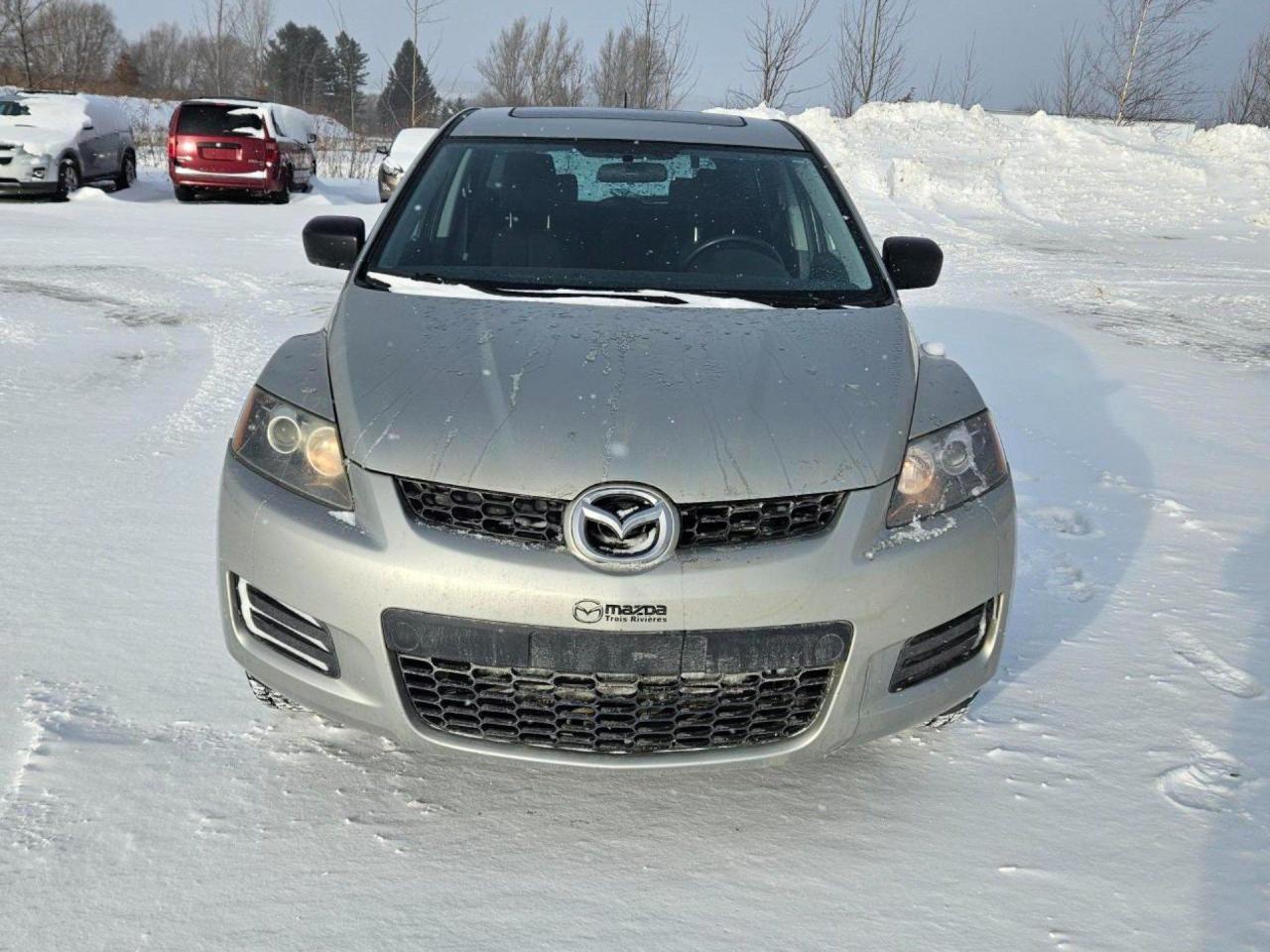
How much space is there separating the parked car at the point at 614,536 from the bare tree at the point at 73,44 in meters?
32.1

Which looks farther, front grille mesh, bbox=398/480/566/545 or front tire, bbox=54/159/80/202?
front tire, bbox=54/159/80/202

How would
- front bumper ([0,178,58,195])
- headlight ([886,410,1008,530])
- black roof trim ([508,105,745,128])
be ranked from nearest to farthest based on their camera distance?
1. headlight ([886,410,1008,530])
2. black roof trim ([508,105,745,128])
3. front bumper ([0,178,58,195])

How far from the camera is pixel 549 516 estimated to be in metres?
2.34

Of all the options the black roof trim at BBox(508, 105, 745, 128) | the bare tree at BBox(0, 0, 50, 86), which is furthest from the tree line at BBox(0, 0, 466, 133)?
the black roof trim at BBox(508, 105, 745, 128)

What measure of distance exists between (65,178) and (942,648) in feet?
55.0

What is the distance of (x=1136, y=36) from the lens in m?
28.2

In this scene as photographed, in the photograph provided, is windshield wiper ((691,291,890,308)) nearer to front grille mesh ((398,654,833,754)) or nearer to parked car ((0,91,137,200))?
front grille mesh ((398,654,833,754))

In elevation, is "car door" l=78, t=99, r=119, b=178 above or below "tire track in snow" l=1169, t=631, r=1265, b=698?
above

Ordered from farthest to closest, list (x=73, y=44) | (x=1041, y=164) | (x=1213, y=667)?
(x=73, y=44) < (x=1041, y=164) < (x=1213, y=667)

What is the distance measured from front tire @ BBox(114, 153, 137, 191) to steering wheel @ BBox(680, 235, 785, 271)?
17365 mm

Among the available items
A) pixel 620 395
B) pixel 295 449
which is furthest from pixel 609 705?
pixel 295 449

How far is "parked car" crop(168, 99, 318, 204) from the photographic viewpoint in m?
17.3

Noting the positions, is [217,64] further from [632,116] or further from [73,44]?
[632,116]

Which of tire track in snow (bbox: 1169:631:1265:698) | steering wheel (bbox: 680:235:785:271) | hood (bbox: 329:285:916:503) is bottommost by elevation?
tire track in snow (bbox: 1169:631:1265:698)
